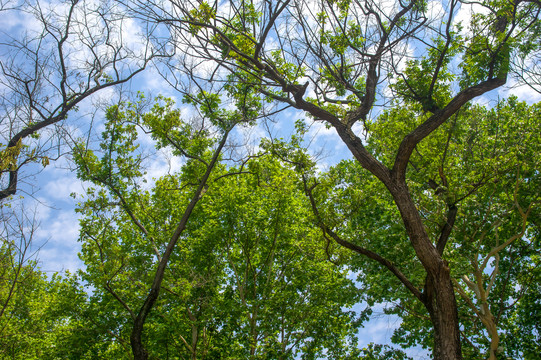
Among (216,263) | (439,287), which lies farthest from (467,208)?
(216,263)

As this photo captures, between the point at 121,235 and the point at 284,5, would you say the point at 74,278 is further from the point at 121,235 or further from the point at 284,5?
the point at 284,5

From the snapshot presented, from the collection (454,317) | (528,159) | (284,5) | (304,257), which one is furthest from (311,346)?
(284,5)

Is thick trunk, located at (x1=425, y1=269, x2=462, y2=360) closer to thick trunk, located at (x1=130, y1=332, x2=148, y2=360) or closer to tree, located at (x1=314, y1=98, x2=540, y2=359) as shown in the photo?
tree, located at (x1=314, y1=98, x2=540, y2=359)

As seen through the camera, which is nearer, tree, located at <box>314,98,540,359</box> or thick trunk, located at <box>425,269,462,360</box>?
thick trunk, located at <box>425,269,462,360</box>

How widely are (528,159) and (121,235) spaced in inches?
543

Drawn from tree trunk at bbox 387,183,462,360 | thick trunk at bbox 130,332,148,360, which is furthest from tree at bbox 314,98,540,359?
thick trunk at bbox 130,332,148,360

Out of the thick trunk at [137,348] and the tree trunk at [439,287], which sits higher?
the tree trunk at [439,287]

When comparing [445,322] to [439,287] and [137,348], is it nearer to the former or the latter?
[439,287]

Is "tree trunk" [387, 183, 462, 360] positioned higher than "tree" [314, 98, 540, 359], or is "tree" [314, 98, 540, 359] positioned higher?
"tree" [314, 98, 540, 359]

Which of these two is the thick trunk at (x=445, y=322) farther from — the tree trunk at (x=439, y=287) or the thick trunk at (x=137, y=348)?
the thick trunk at (x=137, y=348)

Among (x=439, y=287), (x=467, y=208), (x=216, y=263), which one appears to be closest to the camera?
(x=439, y=287)

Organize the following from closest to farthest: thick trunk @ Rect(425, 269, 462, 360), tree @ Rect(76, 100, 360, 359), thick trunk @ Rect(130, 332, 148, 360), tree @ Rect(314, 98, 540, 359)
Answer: thick trunk @ Rect(425, 269, 462, 360), thick trunk @ Rect(130, 332, 148, 360), tree @ Rect(314, 98, 540, 359), tree @ Rect(76, 100, 360, 359)

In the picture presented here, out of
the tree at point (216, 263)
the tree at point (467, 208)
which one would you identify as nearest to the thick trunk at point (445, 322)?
the tree at point (467, 208)

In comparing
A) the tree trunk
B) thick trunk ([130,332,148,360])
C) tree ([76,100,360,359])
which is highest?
tree ([76,100,360,359])
